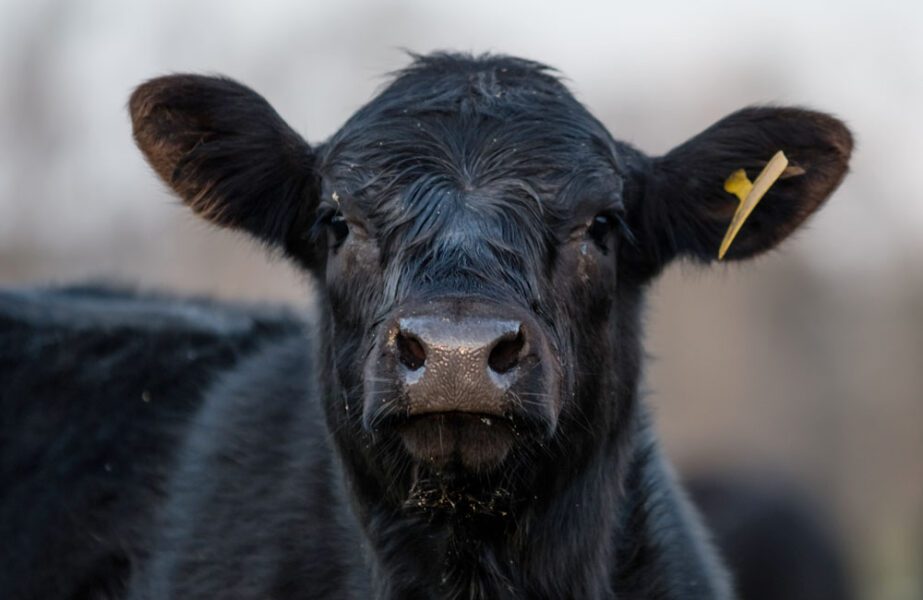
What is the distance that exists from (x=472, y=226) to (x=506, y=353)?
0.62m

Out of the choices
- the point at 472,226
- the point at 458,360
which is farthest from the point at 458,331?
the point at 472,226

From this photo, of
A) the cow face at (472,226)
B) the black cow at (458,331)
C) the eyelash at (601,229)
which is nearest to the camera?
the cow face at (472,226)

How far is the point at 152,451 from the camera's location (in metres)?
7.81

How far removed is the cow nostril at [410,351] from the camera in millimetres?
5199

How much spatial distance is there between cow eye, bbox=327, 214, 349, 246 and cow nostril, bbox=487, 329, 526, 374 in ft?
3.87

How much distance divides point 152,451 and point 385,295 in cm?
247

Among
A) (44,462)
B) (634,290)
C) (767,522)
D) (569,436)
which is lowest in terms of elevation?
(767,522)

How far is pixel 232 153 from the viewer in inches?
267

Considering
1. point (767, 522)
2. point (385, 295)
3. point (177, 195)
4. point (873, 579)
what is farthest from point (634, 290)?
point (873, 579)

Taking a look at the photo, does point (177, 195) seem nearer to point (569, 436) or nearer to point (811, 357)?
point (569, 436)

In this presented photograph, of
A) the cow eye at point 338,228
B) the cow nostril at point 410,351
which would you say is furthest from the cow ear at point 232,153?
the cow nostril at point 410,351

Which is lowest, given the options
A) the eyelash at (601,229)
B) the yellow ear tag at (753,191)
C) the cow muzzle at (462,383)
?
the cow muzzle at (462,383)

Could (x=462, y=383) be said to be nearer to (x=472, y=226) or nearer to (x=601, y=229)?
(x=472, y=226)

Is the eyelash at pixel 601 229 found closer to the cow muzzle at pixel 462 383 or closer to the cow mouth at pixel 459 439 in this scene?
the cow muzzle at pixel 462 383
